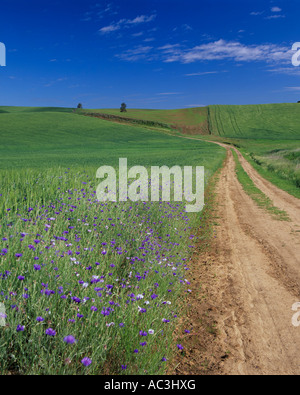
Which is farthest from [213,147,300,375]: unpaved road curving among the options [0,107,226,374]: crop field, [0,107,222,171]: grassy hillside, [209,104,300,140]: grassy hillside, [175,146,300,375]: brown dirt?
[209,104,300,140]: grassy hillside

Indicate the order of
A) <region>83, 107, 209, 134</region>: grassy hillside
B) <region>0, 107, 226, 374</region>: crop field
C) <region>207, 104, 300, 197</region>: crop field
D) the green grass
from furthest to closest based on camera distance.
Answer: <region>83, 107, 209, 134</region>: grassy hillside → <region>207, 104, 300, 197</region>: crop field → the green grass → <region>0, 107, 226, 374</region>: crop field

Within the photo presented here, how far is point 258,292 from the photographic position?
505 cm

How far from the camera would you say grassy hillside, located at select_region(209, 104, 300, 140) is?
83.4 metres

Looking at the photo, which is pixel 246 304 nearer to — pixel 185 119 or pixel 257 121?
pixel 257 121

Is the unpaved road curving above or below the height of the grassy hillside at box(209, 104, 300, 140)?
below

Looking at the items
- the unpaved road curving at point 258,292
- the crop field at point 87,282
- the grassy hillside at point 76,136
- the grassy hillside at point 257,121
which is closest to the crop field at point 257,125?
the grassy hillside at point 257,121

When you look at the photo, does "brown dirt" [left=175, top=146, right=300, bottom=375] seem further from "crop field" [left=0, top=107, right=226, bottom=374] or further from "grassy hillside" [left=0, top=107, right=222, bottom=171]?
"grassy hillside" [left=0, top=107, right=222, bottom=171]

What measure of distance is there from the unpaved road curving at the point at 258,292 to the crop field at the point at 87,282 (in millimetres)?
708

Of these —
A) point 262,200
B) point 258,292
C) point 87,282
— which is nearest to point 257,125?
point 262,200

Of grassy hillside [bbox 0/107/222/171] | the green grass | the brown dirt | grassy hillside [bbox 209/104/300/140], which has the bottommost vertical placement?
the brown dirt

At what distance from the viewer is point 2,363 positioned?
2.61 metres

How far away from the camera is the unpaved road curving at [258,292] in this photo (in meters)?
3.45

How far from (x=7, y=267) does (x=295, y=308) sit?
14.3ft
